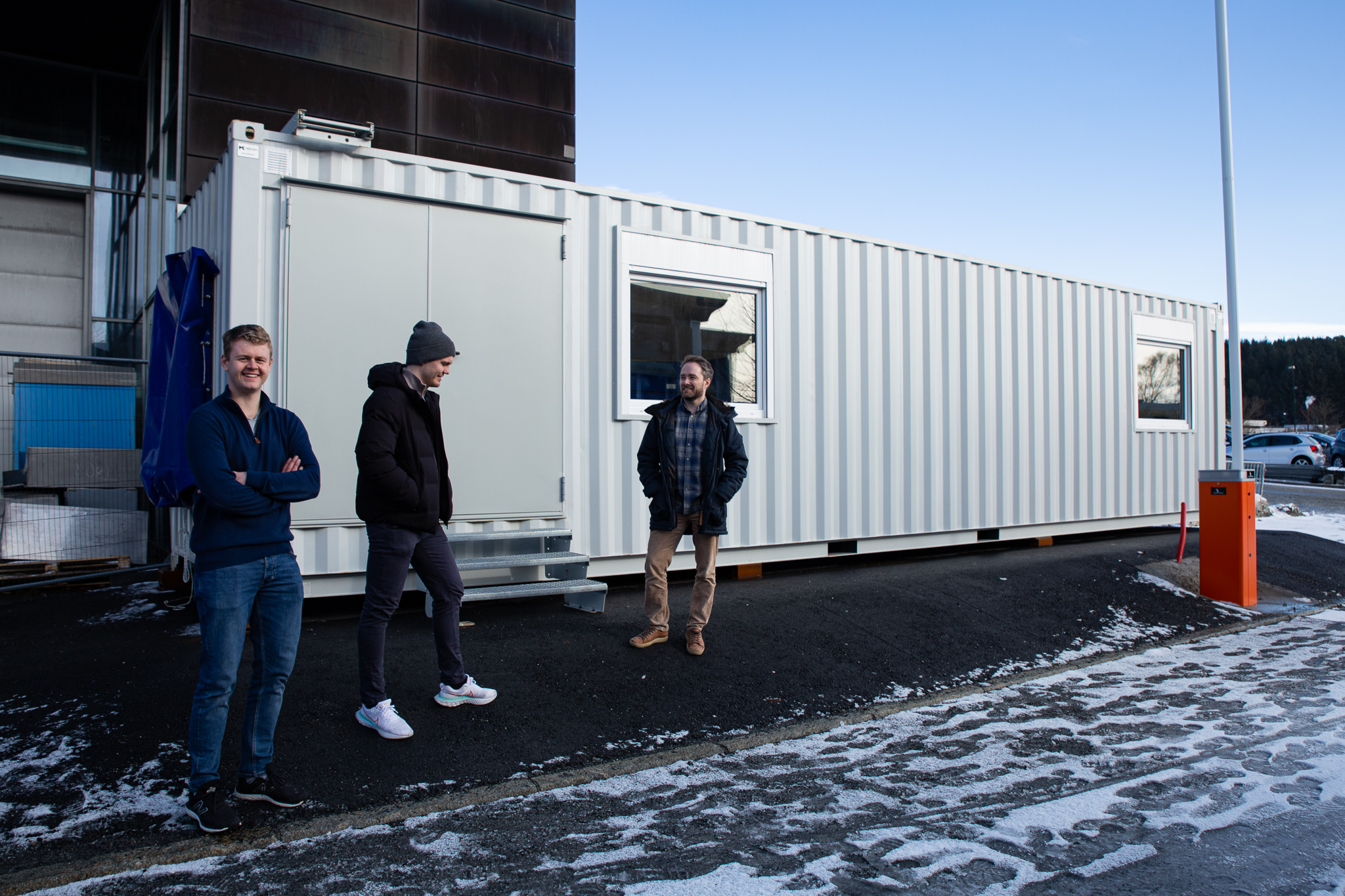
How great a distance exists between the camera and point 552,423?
5.75 meters

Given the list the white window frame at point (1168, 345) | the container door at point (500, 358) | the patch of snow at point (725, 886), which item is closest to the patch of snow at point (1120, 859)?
the patch of snow at point (725, 886)

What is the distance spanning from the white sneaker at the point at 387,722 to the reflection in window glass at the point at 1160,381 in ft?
30.6

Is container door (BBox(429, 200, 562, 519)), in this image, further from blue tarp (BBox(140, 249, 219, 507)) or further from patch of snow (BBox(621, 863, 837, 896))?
patch of snow (BBox(621, 863, 837, 896))

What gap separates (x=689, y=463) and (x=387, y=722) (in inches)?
83.5

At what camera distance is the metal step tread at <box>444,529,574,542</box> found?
527cm

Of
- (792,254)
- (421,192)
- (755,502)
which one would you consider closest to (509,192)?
(421,192)

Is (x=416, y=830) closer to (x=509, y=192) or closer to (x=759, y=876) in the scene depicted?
(x=759, y=876)

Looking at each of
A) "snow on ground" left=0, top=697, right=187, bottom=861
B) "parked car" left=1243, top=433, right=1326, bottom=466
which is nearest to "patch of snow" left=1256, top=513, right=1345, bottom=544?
"snow on ground" left=0, top=697, right=187, bottom=861

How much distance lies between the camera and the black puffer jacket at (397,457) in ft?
11.1

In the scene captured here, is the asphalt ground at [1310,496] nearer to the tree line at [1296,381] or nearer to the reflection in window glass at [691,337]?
the reflection in window glass at [691,337]

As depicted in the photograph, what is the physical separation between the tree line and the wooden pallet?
7699 centimetres

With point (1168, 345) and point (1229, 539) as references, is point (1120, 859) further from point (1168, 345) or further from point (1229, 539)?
point (1168, 345)

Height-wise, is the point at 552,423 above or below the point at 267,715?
above

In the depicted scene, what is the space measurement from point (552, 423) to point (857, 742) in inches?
118
